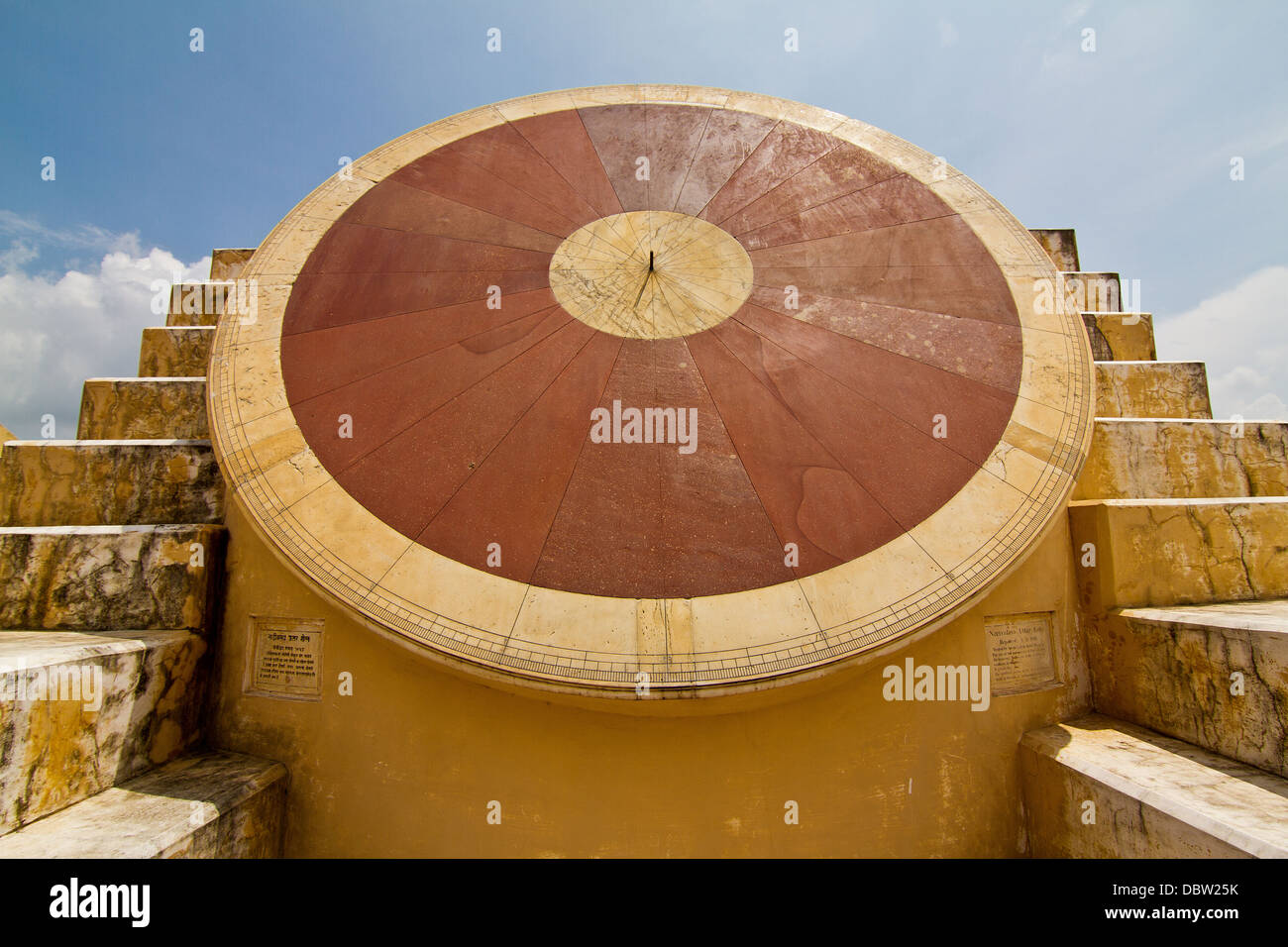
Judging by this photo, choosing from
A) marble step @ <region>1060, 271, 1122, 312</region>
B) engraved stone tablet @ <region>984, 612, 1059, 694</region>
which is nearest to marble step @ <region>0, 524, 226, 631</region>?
engraved stone tablet @ <region>984, 612, 1059, 694</region>

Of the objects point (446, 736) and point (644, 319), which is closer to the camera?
point (446, 736)

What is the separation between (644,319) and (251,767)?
3554 millimetres

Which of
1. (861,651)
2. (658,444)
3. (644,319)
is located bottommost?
(861,651)

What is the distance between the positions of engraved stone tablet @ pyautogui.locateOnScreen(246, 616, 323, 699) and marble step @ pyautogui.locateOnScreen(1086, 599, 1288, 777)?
15.5ft

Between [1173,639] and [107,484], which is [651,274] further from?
[107,484]

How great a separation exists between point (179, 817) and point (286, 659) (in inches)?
36.6

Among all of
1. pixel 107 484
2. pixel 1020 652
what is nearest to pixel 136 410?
pixel 107 484

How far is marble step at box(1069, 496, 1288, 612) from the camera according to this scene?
395 centimetres

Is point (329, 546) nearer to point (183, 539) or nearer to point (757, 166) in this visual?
point (183, 539)

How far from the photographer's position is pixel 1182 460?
4.66m

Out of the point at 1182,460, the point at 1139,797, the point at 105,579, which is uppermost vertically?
the point at 1182,460

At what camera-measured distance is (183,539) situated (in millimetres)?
3799
